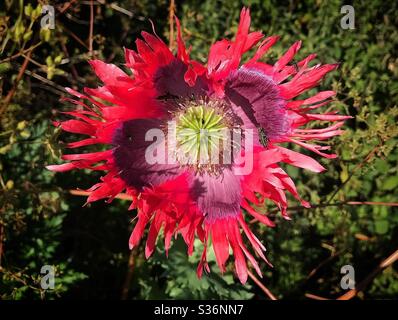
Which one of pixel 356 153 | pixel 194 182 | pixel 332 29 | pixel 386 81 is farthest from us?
pixel 332 29

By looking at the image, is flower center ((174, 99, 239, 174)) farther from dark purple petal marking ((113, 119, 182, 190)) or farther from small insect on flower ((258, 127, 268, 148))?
small insect on flower ((258, 127, 268, 148))

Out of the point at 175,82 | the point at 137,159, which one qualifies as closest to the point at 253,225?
the point at 137,159

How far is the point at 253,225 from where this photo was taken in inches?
90.1

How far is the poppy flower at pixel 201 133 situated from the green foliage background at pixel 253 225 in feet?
1.32

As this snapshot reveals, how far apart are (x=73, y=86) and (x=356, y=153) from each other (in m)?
1.79

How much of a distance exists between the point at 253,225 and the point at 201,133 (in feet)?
2.17

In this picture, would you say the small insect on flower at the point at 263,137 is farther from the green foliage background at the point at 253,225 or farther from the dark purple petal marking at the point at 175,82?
the green foliage background at the point at 253,225

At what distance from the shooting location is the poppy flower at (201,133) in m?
1.51

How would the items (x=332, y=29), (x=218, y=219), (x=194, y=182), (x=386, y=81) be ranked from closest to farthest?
(x=218, y=219), (x=194, y=182), (x=386, y=81), (x=332, y=29)

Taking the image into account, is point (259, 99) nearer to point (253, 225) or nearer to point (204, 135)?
point (204, 135)

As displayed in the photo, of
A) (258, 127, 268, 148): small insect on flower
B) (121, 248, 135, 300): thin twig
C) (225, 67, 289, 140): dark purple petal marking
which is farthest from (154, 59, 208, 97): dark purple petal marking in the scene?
(121, 248, 135, 300): thin twig
